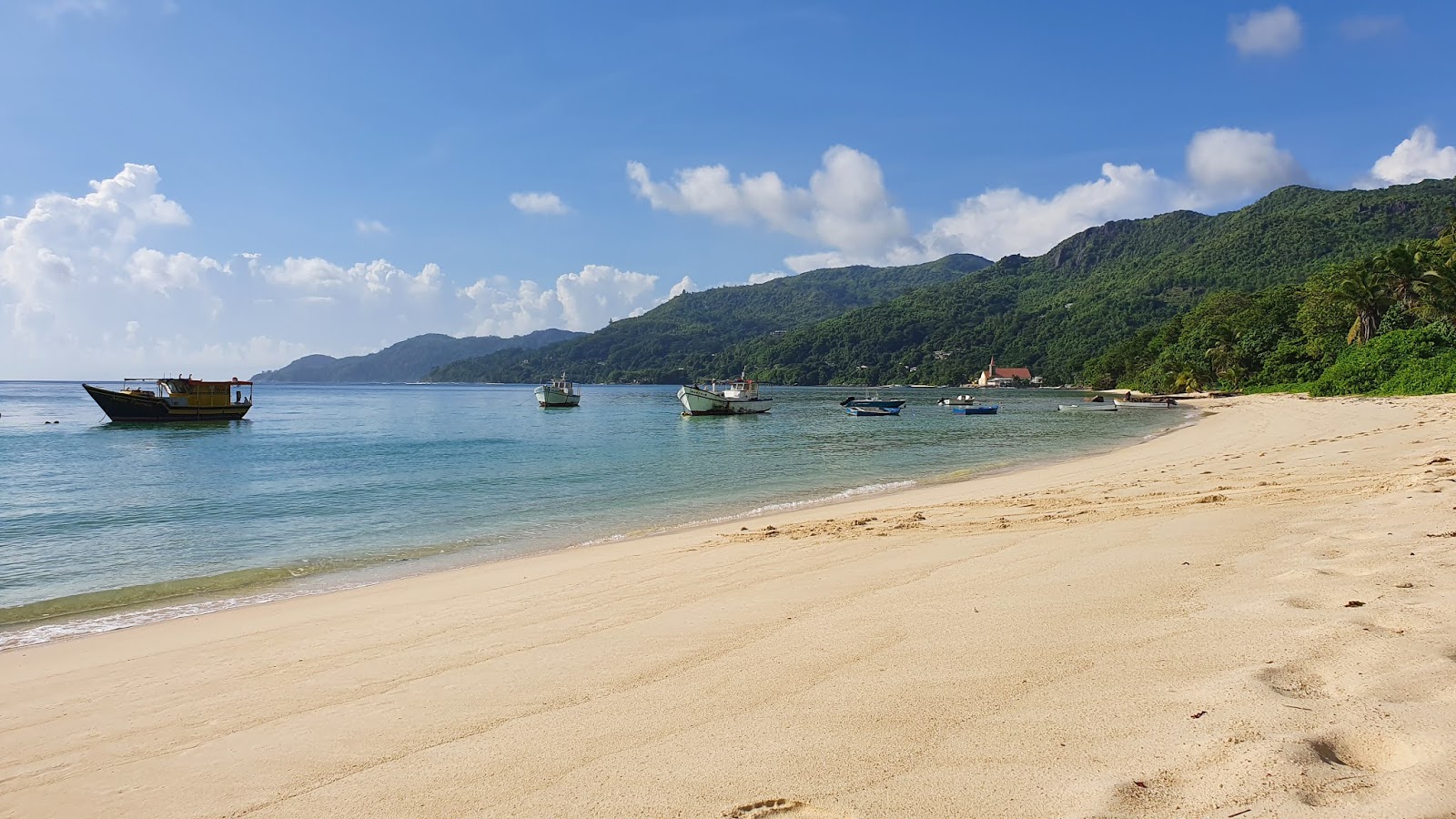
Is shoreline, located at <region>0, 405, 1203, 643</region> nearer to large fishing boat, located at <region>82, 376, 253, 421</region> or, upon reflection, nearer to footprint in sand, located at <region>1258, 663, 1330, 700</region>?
footprint in sand, located at <region>1258, 663, 1330, 700</region>

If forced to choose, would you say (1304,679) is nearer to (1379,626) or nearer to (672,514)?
(1379,626)

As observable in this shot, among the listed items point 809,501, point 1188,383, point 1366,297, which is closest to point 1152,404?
point 1366,297

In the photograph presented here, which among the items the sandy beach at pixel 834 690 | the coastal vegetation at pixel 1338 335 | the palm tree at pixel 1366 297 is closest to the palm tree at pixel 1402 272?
the coastal vegetation at pixel 1338 335

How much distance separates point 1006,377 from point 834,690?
189 metres

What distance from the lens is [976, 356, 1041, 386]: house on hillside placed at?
17838 cm

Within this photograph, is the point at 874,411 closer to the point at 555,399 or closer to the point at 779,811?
the point at 555,399

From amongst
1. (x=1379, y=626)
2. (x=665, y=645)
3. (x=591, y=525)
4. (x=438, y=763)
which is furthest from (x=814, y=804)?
(x=591, y=525)

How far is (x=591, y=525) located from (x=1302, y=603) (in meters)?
12.8

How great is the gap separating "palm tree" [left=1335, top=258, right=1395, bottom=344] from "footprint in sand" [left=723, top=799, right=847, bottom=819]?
7419 cm

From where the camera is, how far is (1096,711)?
3.65m

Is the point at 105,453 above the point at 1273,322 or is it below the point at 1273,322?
below

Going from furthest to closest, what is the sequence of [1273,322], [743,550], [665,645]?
[1273,322]
[743,550]
[665,645]

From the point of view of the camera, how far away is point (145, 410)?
58.2 meters

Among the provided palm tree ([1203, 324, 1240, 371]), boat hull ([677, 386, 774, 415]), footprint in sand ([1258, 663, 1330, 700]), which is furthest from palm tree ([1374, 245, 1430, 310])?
footprint in sand ([1258, 663, 1330, 700])
